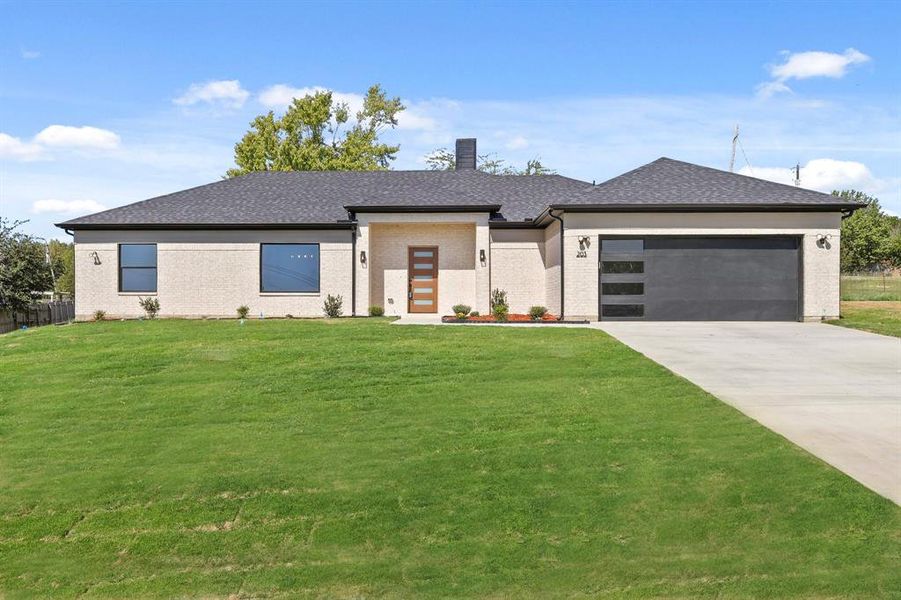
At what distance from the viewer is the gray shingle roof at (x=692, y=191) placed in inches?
765

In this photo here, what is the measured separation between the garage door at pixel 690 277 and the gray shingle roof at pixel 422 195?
136 centimetres

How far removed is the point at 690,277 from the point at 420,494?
15.9 meters

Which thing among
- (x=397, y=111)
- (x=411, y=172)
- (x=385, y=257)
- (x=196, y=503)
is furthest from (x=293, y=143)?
(x=196, y=503)

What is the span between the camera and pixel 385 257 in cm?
2348

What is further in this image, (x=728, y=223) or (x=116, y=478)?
(x=728, y=223)

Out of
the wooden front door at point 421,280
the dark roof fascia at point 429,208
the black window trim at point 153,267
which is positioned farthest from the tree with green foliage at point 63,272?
the wooden front door at point 421,280

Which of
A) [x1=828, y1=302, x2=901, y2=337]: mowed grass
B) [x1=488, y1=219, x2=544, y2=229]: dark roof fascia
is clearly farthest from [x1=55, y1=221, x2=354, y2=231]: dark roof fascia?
[x1=828, y1=302, x2=901, y2=337]: mowed grass

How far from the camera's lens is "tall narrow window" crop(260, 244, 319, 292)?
23000mm

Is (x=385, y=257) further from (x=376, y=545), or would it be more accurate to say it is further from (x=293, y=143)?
(x=293, y=143)

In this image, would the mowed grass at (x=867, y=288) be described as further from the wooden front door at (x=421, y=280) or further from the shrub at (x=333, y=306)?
the shrub at (x=333, y=306)

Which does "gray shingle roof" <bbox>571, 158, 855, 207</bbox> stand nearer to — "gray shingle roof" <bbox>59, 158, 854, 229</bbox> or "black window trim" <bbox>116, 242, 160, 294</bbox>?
"gray shingle roof" <bbox>59, 158, 854, 229</bbox>

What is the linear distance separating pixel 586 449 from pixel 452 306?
16.5 m

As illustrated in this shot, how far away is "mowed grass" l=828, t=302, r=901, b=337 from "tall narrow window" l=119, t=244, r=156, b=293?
71.9ft

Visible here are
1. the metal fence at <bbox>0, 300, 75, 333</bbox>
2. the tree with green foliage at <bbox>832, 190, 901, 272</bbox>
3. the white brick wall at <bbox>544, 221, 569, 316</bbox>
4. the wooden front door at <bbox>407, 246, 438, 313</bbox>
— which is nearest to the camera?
the white brick wall at <bbox>544, 221, 569, 316</bbox>
